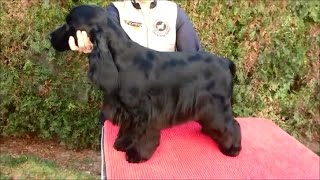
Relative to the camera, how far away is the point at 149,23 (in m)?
2.41

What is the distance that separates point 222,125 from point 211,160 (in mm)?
173

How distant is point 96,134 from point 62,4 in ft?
3.46

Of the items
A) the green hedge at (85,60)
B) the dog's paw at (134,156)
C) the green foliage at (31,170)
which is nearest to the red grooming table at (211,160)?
the dog's paw at (134,156)

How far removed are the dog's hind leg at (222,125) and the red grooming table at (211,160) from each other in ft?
0.16

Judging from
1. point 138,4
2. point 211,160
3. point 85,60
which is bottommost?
point 211,160

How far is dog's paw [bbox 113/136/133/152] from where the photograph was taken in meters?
2.10

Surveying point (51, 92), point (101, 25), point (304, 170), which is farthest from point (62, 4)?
point (304, 170)

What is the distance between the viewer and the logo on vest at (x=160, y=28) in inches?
95.0

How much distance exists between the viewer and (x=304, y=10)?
3.51 m

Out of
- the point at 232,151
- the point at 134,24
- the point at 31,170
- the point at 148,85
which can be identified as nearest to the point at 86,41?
the point at 148,85

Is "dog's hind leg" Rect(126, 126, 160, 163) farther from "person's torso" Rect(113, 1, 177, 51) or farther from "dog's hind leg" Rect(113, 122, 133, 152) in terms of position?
"person's torso" Rect(113, 1, 177, 51)

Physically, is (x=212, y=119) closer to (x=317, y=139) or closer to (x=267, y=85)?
(x=267, y=85)

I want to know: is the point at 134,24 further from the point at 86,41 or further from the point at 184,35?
the point at 86,41

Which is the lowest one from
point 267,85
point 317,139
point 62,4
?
point 317,139
